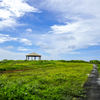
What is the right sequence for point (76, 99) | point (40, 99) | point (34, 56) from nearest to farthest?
point (40, 99), point (76, 99), point (34, 56)

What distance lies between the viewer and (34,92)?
7125 mm

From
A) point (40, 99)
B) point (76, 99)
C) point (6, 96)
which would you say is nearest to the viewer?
point (6, 96)

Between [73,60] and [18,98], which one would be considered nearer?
[18,98]

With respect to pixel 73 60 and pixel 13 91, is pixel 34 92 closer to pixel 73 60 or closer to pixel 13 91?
pixel 13 91

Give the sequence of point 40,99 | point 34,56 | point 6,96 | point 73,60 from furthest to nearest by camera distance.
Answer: point 73,60
point 34,56
point 40,99
point 6,96

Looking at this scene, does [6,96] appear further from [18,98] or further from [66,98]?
[66,98]

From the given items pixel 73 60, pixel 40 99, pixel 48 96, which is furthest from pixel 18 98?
pixel 73 60

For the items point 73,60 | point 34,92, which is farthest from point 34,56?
point 34,92

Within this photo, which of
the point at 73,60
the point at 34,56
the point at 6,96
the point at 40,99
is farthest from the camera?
the point at 73,60

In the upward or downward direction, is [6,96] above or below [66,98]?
above

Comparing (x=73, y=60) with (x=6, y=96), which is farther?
(x=73, y=60)

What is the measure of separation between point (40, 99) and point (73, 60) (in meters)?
52.1

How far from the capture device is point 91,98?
23.2 feet

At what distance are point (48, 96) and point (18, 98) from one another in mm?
1926
